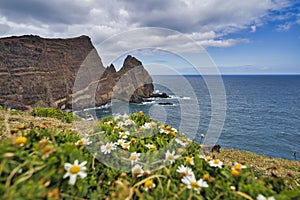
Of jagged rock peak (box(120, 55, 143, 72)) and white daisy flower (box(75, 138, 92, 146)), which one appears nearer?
white daisy flower (box(75, 138, 92, 146))

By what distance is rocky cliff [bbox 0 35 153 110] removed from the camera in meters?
41.1

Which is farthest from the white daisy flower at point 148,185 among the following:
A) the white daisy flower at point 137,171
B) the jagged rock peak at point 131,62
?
the jagged rock peak at point 131,62

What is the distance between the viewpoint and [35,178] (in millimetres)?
1016

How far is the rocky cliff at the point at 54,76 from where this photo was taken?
4106 cm

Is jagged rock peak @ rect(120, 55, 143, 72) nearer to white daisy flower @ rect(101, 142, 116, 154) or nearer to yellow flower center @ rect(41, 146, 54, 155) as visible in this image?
white daisy flower @ rect(101, 142, 116, 154)

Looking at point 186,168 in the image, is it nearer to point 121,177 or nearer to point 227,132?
point 121,177

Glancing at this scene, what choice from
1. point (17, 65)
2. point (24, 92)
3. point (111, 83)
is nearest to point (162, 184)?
point (24, 92)

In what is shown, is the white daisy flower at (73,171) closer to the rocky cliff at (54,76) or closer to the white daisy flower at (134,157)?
the white daisy flower at (134,157)

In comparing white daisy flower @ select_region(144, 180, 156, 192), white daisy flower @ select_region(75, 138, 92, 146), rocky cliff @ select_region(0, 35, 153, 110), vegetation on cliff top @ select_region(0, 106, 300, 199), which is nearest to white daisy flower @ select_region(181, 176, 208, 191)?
vegetation on cliff top @ select_region(0, 106, 300, 199)

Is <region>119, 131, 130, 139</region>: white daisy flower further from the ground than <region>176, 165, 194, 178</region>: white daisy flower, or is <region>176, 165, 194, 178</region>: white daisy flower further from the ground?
<region>119, 131, 130, 139</region>: white daisy flower

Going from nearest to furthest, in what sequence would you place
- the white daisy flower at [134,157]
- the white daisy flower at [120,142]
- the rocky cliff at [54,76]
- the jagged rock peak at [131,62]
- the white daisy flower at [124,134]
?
the white daisy flower at [134,157] < the white daisy flower at [120,142] < the white daisy flower at [124,134] < the jagged rock peak at [131,62] < the rocky cliff at [54,76]

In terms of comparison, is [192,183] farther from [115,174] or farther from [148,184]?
[115,174]

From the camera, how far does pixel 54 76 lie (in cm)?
4900

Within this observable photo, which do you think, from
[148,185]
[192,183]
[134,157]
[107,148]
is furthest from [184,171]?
[107,148]
